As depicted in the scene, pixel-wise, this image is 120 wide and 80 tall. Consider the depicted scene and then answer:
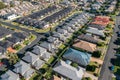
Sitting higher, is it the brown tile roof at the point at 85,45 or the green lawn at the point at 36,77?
the brown tile roof at the point at 85,45

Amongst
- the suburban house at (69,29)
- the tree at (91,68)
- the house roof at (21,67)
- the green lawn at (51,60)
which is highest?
the suburban house at (69,29)

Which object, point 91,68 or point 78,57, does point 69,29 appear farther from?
point 91,68

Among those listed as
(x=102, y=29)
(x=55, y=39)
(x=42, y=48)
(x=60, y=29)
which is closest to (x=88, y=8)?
(x=102, y=29)

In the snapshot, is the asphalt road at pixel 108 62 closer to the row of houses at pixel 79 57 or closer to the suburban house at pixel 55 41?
the row of houses at pixel 79 57

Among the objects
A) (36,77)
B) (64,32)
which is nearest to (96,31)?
(64,32)

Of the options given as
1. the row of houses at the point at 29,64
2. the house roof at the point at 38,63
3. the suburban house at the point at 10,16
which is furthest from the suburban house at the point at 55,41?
the suburban house at the point at 10,16

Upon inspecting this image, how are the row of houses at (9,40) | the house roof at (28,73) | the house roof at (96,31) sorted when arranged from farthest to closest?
the house roof at (96,31) < the row of houses at (9,40) < the house roof at (28,73)

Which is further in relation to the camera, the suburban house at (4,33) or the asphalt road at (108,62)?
the suburban house at (4,33)

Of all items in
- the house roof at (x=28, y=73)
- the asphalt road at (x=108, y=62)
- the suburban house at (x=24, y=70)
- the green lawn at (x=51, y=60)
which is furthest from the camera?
the green lawn at (x=51, y=60)
